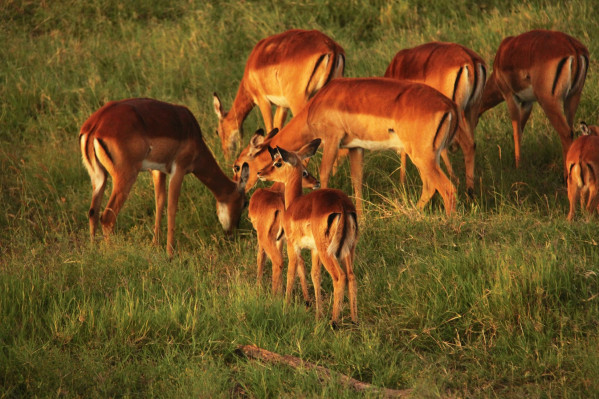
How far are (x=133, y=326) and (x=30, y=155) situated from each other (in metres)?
4.68

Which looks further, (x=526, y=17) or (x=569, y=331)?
(x=526, y=17)

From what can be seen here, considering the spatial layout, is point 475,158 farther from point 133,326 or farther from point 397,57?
point 133,326

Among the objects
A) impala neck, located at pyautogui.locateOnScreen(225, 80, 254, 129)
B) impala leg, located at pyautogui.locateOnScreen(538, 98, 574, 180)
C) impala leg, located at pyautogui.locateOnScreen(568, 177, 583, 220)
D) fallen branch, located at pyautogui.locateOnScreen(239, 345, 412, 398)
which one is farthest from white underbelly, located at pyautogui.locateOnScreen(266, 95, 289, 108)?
fallen branch, located at pyautogui.locateOnScreen(239, 345, 412, 398)

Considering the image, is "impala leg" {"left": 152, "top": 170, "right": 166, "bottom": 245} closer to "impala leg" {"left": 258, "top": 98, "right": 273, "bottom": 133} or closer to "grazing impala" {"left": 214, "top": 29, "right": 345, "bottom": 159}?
"grazing impala" {"left": 214, "top": 29, "right": 345, "bottom": 159}

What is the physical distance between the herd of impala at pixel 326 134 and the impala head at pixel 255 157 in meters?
0.01

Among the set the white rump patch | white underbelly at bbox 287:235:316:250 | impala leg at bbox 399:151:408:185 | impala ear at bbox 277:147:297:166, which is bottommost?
the white rump patch

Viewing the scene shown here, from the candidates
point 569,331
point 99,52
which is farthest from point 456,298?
point 99,52

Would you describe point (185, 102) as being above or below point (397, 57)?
below

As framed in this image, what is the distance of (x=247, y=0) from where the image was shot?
40.4ft

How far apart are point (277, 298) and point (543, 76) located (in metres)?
4.24

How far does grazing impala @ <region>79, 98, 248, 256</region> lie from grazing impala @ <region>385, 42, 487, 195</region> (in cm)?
173

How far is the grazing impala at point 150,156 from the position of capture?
22.2 ft

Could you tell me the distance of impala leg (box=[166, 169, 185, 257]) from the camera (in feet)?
23.3

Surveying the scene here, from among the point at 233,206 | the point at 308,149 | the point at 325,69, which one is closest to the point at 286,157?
the point at 308,149
